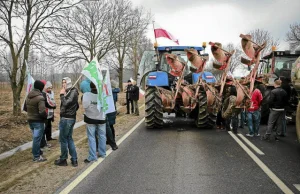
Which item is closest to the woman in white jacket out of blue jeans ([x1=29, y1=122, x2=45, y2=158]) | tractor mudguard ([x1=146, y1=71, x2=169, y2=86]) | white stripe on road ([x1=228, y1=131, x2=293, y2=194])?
blue jeans ([x1=29, y1=122, x2=45, y2=158])

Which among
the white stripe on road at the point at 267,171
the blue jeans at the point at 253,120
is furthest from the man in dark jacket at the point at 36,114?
the blue jeans at the point at 253,120

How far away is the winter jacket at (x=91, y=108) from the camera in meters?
6.37

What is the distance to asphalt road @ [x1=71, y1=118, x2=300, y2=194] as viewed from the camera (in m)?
4.78

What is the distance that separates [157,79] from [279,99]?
3.88 metres

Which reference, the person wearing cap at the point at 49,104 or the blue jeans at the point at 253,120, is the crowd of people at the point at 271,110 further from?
the person wearing cap at the point at 49,104

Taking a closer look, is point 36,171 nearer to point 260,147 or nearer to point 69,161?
point 69,161

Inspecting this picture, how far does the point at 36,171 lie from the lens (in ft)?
18.8

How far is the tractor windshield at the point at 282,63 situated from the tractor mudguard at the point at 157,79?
15.2 ft

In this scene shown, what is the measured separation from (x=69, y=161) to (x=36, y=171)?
87 cm

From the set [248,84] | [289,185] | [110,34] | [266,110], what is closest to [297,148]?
[248,84]

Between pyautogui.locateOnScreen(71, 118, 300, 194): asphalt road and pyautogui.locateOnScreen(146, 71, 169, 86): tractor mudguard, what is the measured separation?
2.08m

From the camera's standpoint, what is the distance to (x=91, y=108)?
6426 mm

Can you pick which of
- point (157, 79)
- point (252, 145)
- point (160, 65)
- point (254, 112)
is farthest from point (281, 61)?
point (252, 145)

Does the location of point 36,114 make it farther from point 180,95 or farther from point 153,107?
point 180,95
